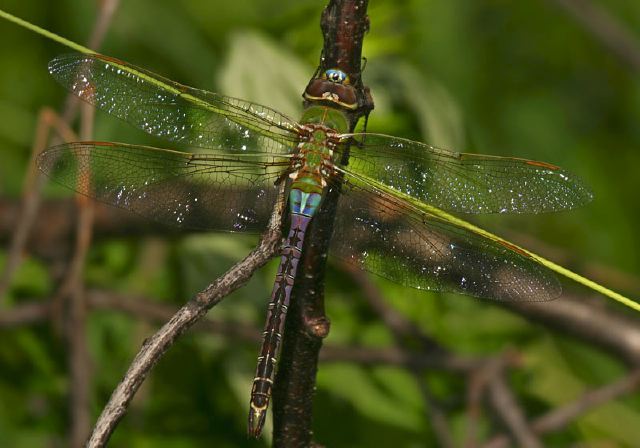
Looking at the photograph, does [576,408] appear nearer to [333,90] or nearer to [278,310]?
[278,310]

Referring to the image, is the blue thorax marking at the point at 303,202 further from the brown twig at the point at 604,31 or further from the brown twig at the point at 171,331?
the brown twig at the point at 604,31

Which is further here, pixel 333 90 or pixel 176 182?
pixel 176 182

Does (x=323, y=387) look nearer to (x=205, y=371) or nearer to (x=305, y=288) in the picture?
(x=205, y=371)

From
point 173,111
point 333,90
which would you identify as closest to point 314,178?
point 333,90

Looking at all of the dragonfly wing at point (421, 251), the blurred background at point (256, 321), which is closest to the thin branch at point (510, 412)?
the blurred background at point (256, 321)

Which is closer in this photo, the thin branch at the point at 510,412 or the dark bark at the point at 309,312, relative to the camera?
the dark bark at the point at 309,312

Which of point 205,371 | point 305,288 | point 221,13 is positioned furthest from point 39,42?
point 305,288

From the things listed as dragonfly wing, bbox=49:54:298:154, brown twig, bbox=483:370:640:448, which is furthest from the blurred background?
dragonfly wing, bbox=49:54:298:154

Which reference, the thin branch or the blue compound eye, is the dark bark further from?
the thin branch

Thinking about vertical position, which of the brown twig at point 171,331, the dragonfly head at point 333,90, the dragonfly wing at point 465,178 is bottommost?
the brown twig at point 171,331
